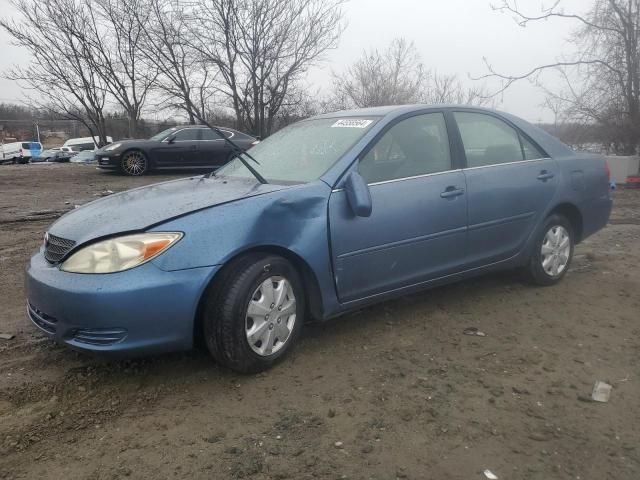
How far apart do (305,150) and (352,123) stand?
1.27ft

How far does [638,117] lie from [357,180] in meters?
13.2

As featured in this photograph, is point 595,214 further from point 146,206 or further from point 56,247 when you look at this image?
point 56,247

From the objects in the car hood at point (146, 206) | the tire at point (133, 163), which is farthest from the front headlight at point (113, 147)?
the car hood at point (146, 206)

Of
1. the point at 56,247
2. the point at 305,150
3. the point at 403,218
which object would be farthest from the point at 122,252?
the point at 403,218

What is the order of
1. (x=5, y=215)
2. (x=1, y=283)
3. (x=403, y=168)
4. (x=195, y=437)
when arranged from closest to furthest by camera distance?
(x=195, y=437), (x=403, y=168), (x=1, y=283), (x=5, y=215)

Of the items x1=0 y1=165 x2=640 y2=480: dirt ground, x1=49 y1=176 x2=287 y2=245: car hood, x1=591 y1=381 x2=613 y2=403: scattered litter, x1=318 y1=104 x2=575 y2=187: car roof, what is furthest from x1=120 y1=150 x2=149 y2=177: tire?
x1=591 y1=381 x2=613 y2=403: scattered litter

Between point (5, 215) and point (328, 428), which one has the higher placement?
point (5, 215)

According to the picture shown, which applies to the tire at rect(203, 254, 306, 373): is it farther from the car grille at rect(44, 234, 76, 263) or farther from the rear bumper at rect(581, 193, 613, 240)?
the rear bumper at rect(581, 193, 613, 240)

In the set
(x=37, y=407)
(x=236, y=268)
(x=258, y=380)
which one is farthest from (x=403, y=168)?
(x=37, y=407)

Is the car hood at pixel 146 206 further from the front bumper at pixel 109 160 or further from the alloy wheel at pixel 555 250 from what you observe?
the front bumper at pixel 109 160

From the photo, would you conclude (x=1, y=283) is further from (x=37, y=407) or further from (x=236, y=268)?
(x=236, y=268)

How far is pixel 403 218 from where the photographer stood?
344cm

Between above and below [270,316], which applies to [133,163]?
above

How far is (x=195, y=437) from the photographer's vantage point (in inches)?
94.5
